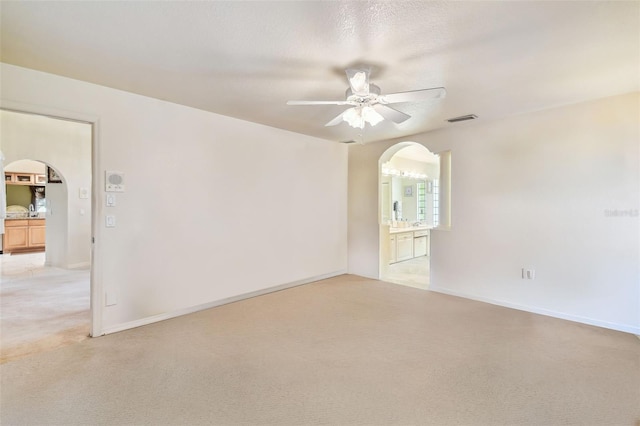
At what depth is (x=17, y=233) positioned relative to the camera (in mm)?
7910

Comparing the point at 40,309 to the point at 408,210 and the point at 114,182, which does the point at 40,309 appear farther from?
the point at 408,210

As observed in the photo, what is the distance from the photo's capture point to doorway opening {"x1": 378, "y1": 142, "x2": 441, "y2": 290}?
20.1ft

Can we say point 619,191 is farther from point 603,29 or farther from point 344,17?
point 344,17

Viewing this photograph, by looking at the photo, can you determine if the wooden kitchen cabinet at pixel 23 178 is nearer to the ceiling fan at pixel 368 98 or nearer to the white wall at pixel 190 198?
the white wall at pixel 190 198

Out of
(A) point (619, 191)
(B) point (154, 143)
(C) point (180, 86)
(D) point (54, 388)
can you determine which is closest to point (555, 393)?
(A) point (619, 191)

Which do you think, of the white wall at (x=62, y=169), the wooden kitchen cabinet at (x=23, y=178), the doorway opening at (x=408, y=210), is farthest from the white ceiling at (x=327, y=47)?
the wooden kitchen cabinet at (x=23, y=178)

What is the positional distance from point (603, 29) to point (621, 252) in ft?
7.79

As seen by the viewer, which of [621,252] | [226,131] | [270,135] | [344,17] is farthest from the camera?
[270,135]

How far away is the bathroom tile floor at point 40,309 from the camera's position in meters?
2.89

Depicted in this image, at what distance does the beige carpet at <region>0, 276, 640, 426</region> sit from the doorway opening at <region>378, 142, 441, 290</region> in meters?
2.53

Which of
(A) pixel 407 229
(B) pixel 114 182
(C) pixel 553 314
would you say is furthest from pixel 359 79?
(A) pixel 407 229

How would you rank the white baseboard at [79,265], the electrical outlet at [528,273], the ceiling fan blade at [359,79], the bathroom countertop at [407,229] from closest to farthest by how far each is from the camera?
the ceiling fan blade at [359,79] → the electrical outlet at [528,273] → the white baseboard at [79,265] → the bathroom countertop at [407,229]

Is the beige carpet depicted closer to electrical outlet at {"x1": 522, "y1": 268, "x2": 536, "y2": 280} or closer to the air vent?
electrical outlet at {"x1": 522, "y1": 268, "x2": 536, "y2": 280}

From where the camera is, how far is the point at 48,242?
6410 mm
